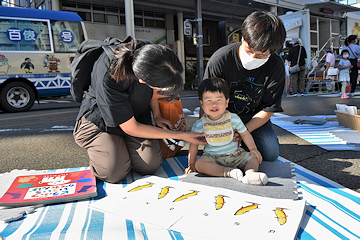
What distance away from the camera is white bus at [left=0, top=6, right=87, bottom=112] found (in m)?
6.11

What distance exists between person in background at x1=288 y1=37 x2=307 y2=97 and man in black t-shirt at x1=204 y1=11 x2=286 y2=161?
7.11 meters

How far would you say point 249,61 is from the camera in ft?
6.42

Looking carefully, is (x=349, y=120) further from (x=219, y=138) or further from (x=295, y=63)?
(x=295, y=63)

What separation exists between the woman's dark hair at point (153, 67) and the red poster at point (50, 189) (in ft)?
2.53

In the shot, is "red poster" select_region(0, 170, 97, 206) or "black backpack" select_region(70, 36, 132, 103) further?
"black backpack" select_region(70, 36, 132, 103)

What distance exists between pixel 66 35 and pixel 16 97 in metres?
2.01

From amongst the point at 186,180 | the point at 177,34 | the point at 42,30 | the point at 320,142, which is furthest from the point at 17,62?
the point at 177,34

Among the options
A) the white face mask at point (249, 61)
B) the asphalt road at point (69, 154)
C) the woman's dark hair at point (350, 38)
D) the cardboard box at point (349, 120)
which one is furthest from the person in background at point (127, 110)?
the woman's dark hair at point (350, 38)

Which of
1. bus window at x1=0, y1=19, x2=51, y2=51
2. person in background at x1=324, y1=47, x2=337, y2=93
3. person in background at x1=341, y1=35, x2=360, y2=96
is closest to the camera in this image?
bus window at x1=0, y1=19, x2=51, y2=51

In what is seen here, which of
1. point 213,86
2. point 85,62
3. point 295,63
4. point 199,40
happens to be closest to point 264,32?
point 213,86

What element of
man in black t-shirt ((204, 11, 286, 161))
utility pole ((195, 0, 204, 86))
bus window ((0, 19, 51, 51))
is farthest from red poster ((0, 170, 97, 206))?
utility pole ((195, 0, 204, 86))

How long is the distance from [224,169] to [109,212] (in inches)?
33.3

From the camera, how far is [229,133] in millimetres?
1998

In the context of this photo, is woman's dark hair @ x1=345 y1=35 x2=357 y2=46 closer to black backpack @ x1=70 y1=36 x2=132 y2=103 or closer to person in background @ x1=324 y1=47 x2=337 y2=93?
person in background @ x1=324 y1=47 x2=337 y2=93
